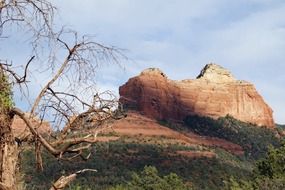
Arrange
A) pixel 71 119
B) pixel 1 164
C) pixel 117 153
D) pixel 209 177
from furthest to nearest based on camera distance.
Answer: pixel 117 153, pixel 209 177, pixel 71 119, pixel 1 164

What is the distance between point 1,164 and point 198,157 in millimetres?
86881

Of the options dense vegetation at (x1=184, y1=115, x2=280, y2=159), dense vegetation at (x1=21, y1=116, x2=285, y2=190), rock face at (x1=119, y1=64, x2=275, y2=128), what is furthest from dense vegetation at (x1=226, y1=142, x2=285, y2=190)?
rock face at (x1=119, y1=64, x2=275, y2=128)

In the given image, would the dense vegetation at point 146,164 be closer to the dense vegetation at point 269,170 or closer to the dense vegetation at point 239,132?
the dense vegetation at point 239,132

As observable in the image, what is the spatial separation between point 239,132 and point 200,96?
19.6 meters

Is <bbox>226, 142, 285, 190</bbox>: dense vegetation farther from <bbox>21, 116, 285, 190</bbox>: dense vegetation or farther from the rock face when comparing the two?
the rock face

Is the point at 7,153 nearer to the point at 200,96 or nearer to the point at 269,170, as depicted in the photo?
the point at 269,170

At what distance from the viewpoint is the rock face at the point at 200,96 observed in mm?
133250

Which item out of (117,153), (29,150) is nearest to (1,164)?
(29,150)

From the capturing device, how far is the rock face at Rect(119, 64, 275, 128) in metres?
133

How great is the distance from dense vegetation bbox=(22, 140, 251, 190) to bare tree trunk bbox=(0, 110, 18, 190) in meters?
52.2

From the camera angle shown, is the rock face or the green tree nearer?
the green tree

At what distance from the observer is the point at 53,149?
6078 millimetres

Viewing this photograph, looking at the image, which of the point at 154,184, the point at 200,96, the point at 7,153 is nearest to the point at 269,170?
the point at 154,184

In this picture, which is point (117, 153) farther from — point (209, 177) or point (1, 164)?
point (1, 164)
